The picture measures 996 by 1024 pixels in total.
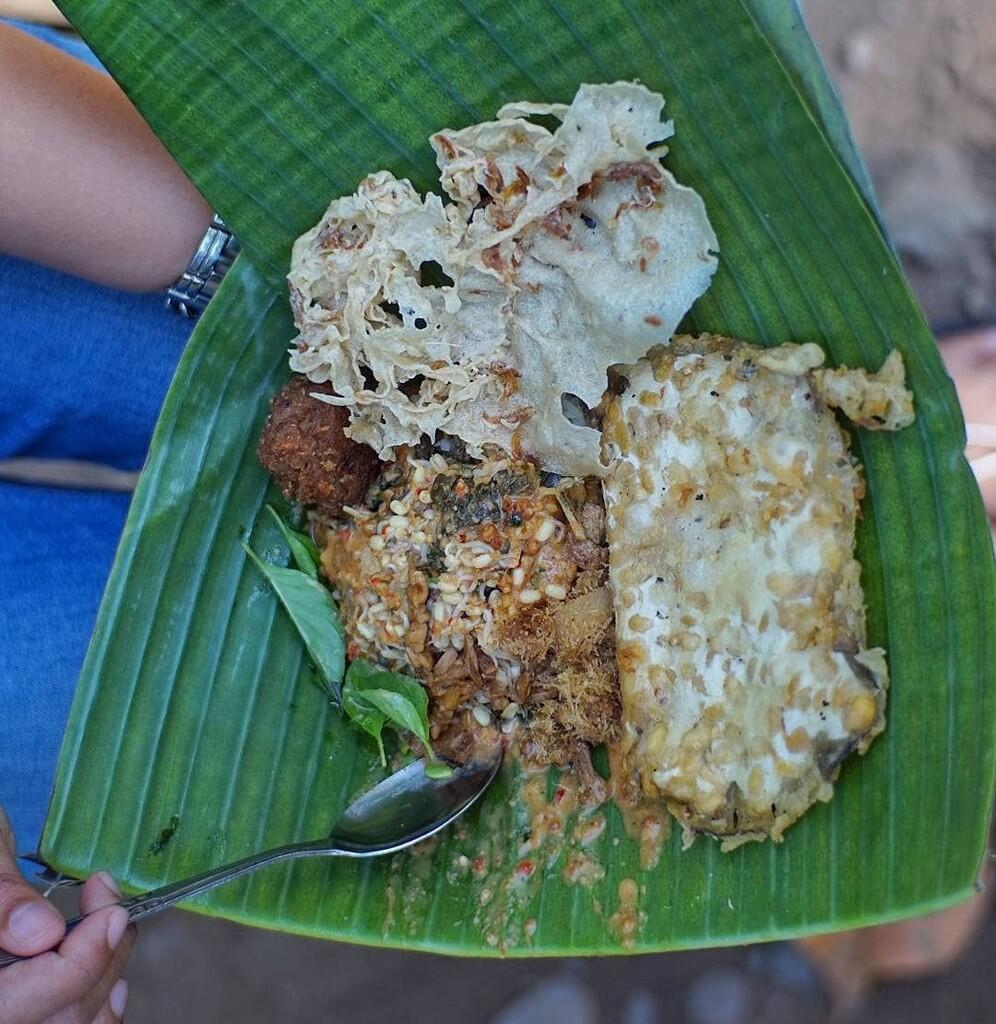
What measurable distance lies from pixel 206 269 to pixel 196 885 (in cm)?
112

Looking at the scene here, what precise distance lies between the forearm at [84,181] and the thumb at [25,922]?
1057 millimetres

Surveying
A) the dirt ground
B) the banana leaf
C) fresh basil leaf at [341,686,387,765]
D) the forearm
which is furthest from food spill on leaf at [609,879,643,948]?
the dirt ground

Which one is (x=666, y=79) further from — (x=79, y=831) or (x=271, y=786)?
(x=79, y=831)

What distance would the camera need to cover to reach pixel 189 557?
1.79 meters

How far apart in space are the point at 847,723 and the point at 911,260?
79.6 inches

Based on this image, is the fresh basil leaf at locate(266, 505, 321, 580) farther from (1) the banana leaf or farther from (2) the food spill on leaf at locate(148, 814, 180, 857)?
(2) the food spill on leaf at locate(148, 814, 180, 857)

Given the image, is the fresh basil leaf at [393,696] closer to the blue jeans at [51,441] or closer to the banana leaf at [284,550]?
the banana leaf at [284,550]

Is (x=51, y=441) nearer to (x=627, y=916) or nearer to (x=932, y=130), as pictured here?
(x=627, y=916)

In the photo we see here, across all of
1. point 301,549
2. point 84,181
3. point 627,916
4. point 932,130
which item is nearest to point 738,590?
point 627,916

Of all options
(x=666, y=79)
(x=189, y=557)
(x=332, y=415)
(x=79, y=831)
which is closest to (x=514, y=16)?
(x=666, y=79)

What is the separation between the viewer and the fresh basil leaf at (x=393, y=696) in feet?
5.50

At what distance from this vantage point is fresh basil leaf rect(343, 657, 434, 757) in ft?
5.50

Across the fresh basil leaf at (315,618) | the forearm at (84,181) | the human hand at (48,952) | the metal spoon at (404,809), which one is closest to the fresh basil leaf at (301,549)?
the fresh basil leaf at (315,618)

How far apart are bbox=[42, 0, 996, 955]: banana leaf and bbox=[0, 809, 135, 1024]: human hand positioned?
0.28 meters
